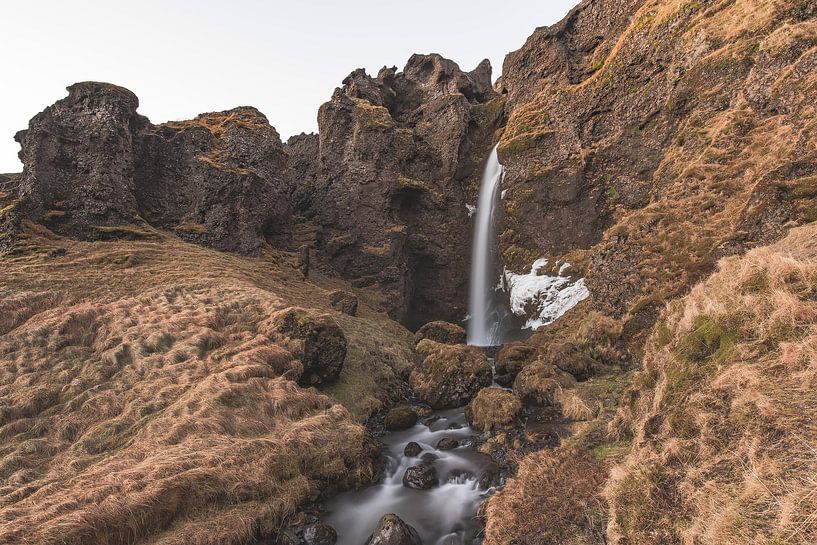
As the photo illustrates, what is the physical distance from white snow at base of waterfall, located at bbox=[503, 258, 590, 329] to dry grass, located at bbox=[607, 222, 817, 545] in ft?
69.8

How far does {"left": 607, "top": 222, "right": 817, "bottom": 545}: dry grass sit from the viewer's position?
536 centimetres

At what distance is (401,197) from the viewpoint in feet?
169

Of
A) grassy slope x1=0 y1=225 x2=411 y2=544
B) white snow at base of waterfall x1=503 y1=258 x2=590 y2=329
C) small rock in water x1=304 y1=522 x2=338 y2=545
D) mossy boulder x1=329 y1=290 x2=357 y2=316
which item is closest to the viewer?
grassy slope x1=0 y1=225 x2=411 y2=544

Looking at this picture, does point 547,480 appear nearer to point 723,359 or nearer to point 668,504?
point 668,504

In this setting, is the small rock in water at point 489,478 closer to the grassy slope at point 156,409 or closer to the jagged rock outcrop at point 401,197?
the grassy slope at point 156,409

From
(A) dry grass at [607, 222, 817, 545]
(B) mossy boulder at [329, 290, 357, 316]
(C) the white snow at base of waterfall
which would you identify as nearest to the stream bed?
(A) dry grass at [607, 222, 817, 545]

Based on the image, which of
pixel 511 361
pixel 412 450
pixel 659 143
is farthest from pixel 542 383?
pixel 659 143

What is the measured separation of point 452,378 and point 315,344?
784 cm

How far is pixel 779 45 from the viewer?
67.5ft

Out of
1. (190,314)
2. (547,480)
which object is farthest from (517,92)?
(547,480)

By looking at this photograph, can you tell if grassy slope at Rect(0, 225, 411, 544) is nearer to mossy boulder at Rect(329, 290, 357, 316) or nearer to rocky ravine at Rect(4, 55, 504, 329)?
mossy boulder at Rect(329, 290, 357, 316)

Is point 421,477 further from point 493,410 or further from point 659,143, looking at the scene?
point 659,143

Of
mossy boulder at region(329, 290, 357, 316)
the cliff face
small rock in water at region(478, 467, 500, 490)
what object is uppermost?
the cliff face

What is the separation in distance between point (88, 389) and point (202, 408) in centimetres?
552
